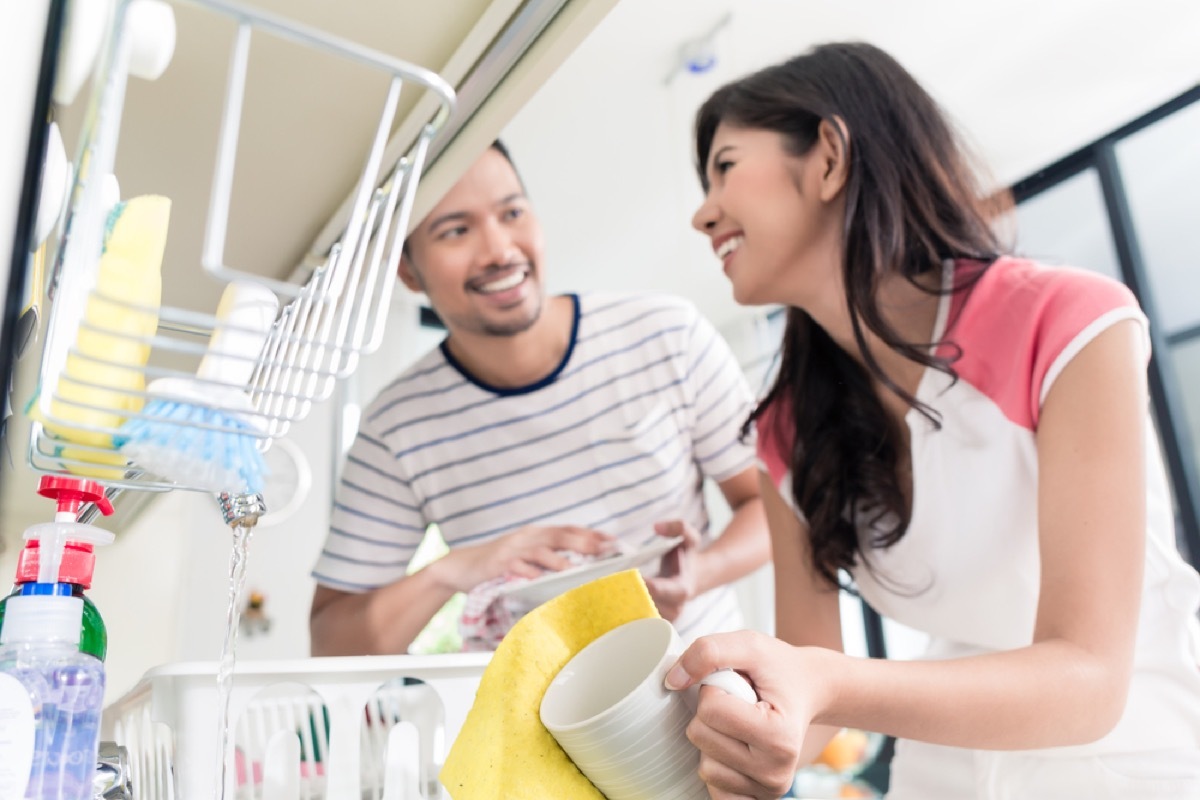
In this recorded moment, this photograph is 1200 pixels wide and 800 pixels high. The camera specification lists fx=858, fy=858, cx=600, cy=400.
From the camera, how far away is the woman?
0.55 metres

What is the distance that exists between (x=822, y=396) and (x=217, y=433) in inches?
32.1

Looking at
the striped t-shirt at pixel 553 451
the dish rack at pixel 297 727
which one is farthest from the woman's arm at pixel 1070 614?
the striped t-shirt at pixel 553 451

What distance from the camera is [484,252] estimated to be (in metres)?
1.23

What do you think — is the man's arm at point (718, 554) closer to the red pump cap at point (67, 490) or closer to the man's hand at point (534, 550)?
the man's hand at point (534, 550)

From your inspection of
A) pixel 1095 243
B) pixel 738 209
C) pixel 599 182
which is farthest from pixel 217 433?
pixel 1095 243

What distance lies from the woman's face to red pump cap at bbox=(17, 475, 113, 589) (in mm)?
734

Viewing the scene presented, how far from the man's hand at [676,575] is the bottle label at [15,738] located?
738mm

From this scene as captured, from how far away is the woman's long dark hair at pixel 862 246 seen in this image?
898 millimetres

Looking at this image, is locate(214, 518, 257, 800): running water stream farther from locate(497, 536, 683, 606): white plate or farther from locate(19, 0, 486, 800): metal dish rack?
locate(497, 536, 683, 606): white plate

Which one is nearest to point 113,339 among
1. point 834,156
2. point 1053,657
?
point 1053,657

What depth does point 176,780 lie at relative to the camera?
1.70 feet

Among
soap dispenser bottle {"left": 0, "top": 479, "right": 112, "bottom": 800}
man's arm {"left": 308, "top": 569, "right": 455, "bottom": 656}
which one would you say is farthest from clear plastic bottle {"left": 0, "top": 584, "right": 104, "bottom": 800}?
man's arm {"left": 308, "top": 569, "right": 455, "bottom": 656}

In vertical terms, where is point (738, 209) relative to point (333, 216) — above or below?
above

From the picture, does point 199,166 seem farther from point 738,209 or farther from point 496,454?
point 496,454
